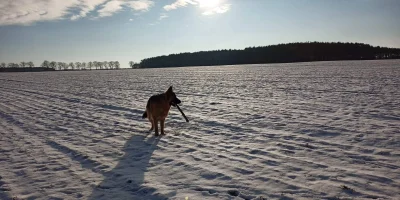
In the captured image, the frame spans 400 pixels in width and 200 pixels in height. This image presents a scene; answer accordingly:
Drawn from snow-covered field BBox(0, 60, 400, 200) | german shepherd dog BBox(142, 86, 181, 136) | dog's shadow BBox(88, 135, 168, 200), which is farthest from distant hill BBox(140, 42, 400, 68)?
dog's shadow BBox(88, 135, 168, 200)

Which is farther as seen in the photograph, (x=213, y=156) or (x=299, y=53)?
(x=299, y=53)

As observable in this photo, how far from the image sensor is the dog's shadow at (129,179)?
198 inches

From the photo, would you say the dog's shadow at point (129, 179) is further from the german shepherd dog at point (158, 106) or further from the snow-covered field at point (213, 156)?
the german shepherd dog at point (158, 106)

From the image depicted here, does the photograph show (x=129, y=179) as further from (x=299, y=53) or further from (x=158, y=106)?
(x=299, y=53)

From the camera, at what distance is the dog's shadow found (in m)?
5.04

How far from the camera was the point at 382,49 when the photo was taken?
160750 mm

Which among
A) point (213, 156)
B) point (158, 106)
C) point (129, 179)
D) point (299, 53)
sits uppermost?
point (299, 53)

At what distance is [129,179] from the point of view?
18.9ft

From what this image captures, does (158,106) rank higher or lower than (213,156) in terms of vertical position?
higher

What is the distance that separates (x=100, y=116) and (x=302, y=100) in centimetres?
1116

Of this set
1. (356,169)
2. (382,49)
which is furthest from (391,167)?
(382,49)

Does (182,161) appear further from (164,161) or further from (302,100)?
(302,100)

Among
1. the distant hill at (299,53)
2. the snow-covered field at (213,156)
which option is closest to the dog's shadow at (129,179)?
the snow-covered field at (213,156)

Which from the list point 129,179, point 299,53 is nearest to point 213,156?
point 129,179
